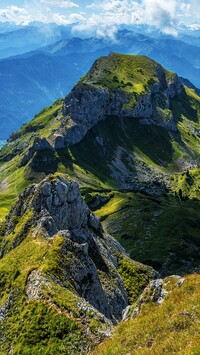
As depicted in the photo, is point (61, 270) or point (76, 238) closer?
point (61, 270)

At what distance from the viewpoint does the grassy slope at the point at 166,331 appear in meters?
23.0

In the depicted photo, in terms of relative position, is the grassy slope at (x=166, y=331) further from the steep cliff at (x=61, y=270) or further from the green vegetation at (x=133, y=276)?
the green vegetation at (x=133, y=276)

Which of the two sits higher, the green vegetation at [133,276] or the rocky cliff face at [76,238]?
the rocky cliff face at [76,238]

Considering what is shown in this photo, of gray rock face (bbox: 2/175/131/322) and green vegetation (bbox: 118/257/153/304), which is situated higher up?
gray rock face (bbox: 2/175/131/322)

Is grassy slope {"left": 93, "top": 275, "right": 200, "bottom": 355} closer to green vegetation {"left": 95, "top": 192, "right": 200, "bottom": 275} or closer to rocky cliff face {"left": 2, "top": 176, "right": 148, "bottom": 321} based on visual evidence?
rocky cliff face {"left": 2, "top": 176, "right": 148, "bottom": 321}

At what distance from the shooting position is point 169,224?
162000 mm

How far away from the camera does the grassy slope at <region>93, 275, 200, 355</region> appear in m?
23.0

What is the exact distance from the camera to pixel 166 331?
86.9 feet

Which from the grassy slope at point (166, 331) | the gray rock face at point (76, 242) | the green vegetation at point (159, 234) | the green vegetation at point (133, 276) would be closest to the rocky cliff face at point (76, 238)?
the gray rock face at point (76, 242)

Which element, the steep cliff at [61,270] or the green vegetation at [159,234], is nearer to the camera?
the steep cliff at [61,270]

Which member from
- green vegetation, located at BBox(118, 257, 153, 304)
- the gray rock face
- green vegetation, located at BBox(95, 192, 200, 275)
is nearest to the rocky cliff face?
the gray rock face

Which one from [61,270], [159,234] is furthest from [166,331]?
[159,234]

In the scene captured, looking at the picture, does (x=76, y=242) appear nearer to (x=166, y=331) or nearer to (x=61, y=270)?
(x=61, y=270)

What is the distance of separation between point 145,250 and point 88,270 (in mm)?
84990
